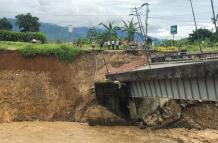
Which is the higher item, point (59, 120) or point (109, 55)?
point (109, 55)

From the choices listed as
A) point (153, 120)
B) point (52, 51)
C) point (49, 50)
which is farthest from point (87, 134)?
point (49, 50)

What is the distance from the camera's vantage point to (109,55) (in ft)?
220

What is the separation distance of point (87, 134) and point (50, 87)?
35.7 ft

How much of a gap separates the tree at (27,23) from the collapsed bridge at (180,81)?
157ft

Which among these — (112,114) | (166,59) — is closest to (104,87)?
(112,114)

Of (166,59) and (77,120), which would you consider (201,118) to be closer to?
(166,59)

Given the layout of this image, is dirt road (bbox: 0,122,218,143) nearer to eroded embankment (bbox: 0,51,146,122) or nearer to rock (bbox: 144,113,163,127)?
rock (bbox: 144,113,163,127)

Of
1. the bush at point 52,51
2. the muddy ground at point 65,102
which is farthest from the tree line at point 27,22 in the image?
the muddy ground at point 65,102

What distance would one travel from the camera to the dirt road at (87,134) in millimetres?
51156

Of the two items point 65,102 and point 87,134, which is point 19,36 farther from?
point 87,134

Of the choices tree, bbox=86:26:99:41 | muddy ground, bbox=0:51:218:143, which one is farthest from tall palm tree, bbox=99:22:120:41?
muddy ground, bbox=0:51:218:143

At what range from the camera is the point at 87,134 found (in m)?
54.0

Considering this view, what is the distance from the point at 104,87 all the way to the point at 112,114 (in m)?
3.36

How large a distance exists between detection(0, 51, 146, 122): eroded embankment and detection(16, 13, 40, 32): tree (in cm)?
3520
